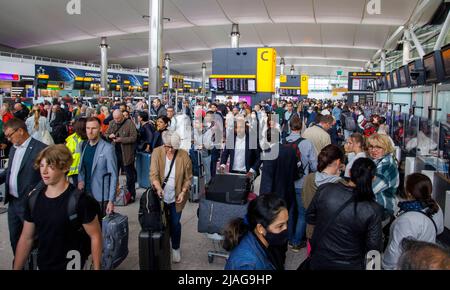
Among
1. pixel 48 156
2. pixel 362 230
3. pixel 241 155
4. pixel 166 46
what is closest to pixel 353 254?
pixel 362 230

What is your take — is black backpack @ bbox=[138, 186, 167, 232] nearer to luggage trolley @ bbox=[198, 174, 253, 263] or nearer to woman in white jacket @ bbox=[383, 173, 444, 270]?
luggage trolley @ bbox=[198, 174, 253, 263]

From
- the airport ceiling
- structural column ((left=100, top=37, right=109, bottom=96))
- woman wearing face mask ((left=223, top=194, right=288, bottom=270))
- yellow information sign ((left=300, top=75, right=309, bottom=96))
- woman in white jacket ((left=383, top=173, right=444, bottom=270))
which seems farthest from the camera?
yellow information sign ((left=300, top=75, right=309, bottom=96))

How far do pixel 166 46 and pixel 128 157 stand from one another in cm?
3260

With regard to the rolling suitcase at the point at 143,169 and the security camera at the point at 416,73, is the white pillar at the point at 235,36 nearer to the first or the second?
the security camera at the point at 416,73

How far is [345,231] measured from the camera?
2494 mm

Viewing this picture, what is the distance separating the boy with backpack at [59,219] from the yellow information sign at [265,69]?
12582 millimetres

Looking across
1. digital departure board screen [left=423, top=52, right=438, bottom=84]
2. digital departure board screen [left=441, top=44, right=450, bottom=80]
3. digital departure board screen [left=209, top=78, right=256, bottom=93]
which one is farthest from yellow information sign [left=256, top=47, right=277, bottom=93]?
digital departure board screen [left=441, top=44, right=450, bottom=80]

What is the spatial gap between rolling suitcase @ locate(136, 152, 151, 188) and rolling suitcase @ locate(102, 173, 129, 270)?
325 cm

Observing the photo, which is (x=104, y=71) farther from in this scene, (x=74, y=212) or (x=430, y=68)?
(x=74, y=212)

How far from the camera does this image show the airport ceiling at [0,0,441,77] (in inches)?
910

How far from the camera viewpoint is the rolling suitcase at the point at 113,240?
144 inches

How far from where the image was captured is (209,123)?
8.02 metres

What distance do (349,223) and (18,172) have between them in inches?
107

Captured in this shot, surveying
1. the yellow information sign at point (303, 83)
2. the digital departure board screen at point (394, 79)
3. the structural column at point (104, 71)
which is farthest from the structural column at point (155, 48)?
the yellow information sign at point (303, 83)
